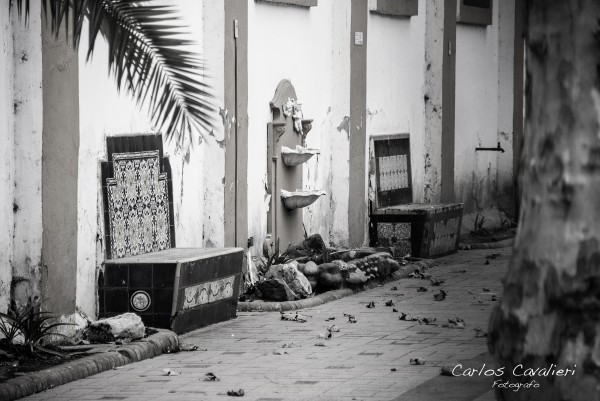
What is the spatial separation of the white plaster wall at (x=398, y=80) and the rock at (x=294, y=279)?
4.36 m

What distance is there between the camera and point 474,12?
20781mm

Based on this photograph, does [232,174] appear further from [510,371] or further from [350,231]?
[510,371]

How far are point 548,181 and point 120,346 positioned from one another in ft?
19.5

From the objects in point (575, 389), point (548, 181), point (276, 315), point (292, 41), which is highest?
point (292, 41)

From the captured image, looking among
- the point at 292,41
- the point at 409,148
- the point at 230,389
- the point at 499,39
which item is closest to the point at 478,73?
the point at 499,39

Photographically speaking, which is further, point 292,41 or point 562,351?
point 292,41

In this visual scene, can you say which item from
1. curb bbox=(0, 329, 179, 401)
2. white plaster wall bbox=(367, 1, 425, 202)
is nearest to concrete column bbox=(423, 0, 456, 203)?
white plaster wall bbox=(367, 1, 425, 202)

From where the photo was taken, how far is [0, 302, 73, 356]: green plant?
8984mm

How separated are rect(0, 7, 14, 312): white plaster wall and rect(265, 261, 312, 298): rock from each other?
3.90 m

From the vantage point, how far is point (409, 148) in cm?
1842

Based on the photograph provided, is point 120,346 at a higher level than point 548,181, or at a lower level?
lower

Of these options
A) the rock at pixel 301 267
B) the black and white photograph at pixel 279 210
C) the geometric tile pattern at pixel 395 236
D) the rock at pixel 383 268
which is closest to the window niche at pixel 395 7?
the black and white photograph at pixel 279 210

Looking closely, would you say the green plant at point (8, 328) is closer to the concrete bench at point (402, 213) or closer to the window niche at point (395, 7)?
the concrete bench at point (402, 213)

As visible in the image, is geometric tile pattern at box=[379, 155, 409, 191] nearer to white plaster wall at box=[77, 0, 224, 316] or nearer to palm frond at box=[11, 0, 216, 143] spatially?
white plaster wall at box=[77, 0, 224, 316]
